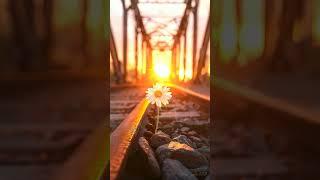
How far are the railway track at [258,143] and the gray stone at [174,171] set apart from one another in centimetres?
131

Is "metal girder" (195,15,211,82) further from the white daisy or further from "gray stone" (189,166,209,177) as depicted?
"gray stone" (189,166,209,177)

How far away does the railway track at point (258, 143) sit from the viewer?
4.59 ft

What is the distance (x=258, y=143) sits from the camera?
4.61ft

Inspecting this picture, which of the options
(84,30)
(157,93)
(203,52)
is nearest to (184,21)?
(203,52)

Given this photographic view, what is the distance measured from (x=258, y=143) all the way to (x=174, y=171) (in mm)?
1492

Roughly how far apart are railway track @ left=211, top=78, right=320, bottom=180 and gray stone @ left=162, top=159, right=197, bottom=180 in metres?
1.31

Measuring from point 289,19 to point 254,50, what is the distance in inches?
6.0

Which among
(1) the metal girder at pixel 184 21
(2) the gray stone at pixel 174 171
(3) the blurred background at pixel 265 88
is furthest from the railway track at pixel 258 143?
(1) the metal girder at pixel 184 21

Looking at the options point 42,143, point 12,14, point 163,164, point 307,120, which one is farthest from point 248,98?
point 163,164

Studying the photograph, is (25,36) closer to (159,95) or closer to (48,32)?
(48,32)

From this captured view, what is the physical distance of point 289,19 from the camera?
4.50ft

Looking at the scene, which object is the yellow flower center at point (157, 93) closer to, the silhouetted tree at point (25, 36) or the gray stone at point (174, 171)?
the gray stone at point (174, 171)

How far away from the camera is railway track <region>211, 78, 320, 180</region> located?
4.59 ft

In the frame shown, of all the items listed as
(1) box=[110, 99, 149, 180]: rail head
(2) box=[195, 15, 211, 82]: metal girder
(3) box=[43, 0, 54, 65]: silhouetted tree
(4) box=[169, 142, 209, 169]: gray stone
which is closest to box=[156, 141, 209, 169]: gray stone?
(4) box=[169, 142, 209, 169]: gray stone
